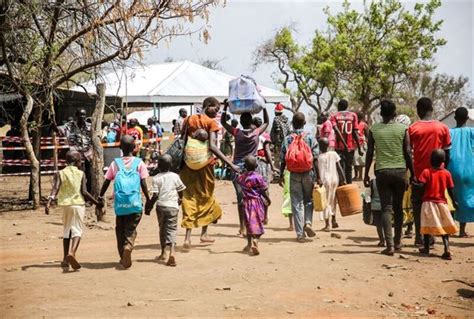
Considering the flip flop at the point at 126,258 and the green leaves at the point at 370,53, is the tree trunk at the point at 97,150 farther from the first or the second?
the green leaves at the point at 370,53

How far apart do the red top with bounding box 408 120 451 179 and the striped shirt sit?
24 centimetres

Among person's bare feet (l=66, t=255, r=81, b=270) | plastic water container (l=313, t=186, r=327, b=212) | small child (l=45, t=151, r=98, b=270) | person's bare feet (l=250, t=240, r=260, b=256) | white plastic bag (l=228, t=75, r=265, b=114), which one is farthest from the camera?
plastic water container (l=313, t=186, r=327, b=212)

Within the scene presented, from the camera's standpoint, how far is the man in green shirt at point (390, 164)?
26.6 ft

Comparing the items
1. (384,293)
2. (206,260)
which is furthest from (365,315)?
(206,260)

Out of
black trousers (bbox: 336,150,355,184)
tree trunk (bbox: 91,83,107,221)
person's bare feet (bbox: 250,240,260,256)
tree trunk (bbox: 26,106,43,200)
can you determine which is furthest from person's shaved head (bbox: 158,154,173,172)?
tree trunk (bbox: 26,106,43,200)

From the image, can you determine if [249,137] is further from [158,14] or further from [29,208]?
[29,208]

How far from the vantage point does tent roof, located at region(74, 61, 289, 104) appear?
74.8 ft

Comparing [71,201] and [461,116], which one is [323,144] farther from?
[71,201]

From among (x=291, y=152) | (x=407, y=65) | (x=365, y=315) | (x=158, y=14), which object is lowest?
(x=365, y=315)

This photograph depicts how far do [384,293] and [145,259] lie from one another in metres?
3.13

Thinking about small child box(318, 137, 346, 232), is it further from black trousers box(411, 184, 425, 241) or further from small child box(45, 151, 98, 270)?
small child box(45, 151, 98, 270)

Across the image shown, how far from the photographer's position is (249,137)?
927cm

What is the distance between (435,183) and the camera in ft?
26.6

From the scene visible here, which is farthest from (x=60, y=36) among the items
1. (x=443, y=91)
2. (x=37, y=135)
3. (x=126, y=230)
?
(x=443, y=91)
